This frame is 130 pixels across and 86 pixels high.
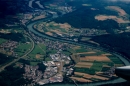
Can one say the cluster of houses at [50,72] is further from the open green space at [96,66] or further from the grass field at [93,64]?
the open green space at [96,66]

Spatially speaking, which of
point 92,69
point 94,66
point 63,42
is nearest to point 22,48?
point 63,42

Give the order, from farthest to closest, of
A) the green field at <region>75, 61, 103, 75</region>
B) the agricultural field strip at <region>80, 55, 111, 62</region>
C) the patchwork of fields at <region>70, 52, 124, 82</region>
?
1. the agricultural field strip at <region>80, 55, 111, 62</region>
2. the green field at <region>75, 61, 103, 75</region>
3. the patchwork of fields at <region>70, 52, 124, 82</region>

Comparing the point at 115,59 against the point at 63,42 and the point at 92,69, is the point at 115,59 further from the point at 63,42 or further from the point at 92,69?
the point at 63,42

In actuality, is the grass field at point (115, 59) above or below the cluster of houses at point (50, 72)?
above

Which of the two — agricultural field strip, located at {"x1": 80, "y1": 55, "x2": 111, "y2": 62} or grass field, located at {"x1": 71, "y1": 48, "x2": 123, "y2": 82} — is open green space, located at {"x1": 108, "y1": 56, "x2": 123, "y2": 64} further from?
agricultural field strip, located at {"x1": 80, "y1": 55, "x2": 111, "y2": 62}

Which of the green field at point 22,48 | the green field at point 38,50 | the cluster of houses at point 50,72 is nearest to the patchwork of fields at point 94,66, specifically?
the cluster of houses at point 50,72

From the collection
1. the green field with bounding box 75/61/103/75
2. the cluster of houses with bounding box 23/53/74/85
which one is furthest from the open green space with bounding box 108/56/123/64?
the cluster of houses with bounding box 23/53/74/85

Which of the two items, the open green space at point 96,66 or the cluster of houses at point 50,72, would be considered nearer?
the cluster of houses at point 50,72

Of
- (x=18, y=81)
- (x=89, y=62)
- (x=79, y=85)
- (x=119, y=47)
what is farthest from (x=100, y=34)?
(x=18, y=81)
